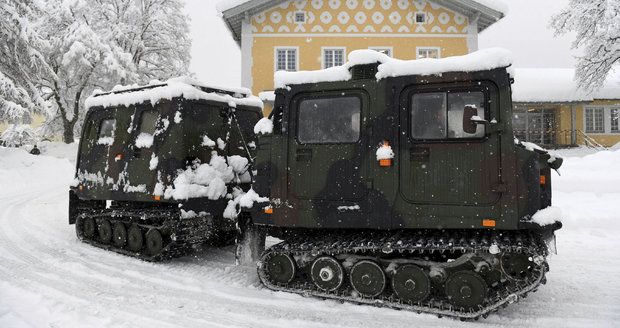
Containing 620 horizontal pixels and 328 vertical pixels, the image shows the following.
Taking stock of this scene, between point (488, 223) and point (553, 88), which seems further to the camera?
point (553, 88)

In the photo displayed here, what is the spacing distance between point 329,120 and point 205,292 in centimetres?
286

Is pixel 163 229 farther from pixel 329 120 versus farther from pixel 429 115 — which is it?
Answer: pixel 429 115

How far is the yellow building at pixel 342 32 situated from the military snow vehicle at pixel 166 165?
510 inches

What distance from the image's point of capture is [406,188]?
5.20 meters

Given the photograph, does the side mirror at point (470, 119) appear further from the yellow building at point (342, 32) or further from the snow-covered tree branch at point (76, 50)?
the snow-covered tree branch at point (76, 50)

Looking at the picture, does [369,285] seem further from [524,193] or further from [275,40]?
[275,40]

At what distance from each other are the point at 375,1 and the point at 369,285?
1852cm

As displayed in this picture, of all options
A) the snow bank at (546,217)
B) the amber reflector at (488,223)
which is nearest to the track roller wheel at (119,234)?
the amber reflector at (488,223)

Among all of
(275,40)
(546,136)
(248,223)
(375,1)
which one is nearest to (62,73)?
(275,40)

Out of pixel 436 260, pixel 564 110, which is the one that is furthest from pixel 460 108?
pixel 564 110

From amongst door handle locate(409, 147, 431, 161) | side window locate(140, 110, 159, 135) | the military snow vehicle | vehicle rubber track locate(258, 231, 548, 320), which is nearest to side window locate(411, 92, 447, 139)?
door handle locate(409, 147, 431, 161)

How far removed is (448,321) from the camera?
4840mm

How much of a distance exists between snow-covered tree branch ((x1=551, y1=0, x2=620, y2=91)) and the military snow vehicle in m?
16.7

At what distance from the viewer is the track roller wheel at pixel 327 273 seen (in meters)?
5.48
